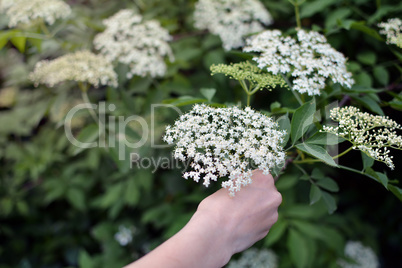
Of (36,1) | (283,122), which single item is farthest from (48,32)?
(283,122)

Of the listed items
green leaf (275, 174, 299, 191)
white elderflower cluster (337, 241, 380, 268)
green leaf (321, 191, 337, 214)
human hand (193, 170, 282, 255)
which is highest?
human hand (193, 170, 282, 255)

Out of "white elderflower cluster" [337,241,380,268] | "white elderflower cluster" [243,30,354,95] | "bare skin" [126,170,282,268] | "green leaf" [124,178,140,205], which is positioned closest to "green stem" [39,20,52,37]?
"green leaf" [124,178,140,205]

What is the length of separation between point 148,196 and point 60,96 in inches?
39.7

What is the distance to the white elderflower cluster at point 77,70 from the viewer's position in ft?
5.60

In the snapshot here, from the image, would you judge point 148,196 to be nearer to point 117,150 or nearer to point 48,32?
point 117,150

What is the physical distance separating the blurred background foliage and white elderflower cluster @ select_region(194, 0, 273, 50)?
4.8 inches

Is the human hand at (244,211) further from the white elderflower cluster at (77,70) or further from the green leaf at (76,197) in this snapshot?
the green leaf at (76,197)

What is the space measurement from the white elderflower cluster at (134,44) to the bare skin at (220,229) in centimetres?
112

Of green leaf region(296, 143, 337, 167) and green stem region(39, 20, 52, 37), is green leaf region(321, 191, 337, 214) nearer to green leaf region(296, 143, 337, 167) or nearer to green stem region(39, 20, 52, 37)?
green leaf region(296, 143, 337, 167)

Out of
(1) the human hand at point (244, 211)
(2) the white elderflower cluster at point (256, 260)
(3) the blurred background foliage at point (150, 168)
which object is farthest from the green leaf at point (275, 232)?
(1) the human hand at point (244, 211)

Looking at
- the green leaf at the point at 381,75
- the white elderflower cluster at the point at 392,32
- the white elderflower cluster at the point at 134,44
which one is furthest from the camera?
the white elderflower cluster at the point at 134,44

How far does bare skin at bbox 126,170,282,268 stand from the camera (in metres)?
0.85

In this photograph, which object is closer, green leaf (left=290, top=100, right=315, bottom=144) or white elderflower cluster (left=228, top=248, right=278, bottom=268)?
green leaf (left=290, top=100, right=315, bottom=144)

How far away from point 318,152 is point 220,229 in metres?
0.40
